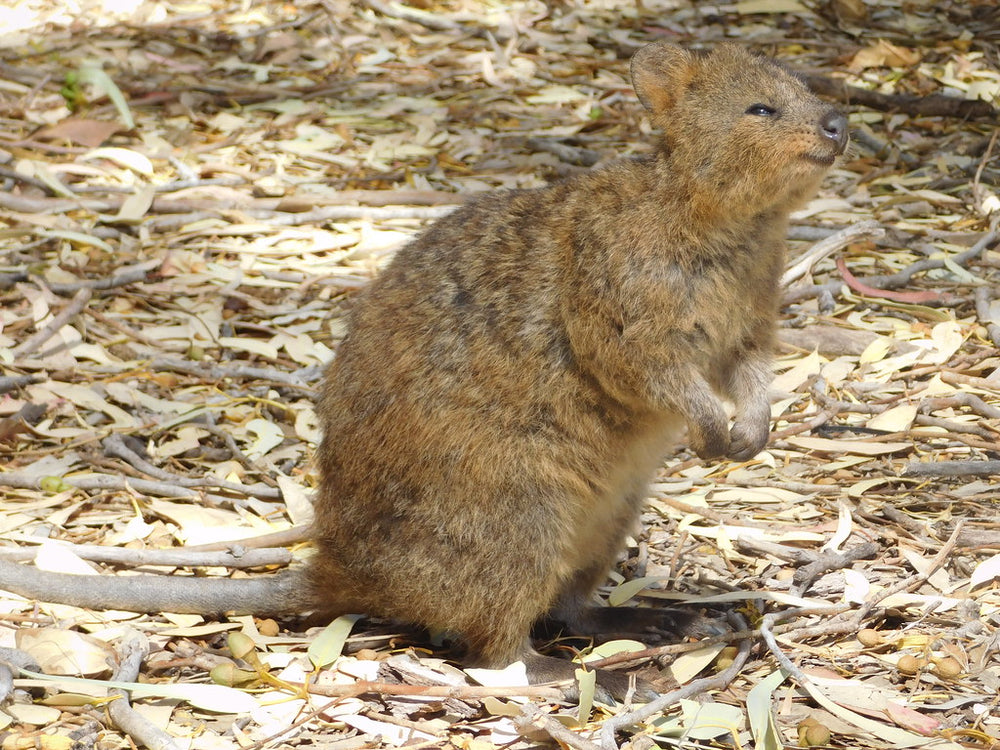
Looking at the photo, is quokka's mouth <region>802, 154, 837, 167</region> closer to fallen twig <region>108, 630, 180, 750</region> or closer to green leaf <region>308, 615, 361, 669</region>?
green leaf <region>308, 615, 361, 669</region>

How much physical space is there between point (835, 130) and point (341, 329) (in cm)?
251

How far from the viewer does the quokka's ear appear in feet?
13.1

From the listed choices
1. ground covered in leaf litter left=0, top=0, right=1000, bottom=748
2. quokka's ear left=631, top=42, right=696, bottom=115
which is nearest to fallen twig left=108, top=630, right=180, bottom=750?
ground covered in leaf litter left=0, top=0, right=1000, bottom=748

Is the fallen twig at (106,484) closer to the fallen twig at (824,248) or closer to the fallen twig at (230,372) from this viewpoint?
the fallen twig at (230,372)

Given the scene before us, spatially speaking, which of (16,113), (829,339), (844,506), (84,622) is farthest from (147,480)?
(16,113)

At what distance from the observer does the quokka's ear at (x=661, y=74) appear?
13.1 ft

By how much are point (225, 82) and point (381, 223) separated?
86.4 inches

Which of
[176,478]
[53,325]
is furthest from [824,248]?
[53,325]

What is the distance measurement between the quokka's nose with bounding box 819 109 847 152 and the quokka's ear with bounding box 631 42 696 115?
1.64ft

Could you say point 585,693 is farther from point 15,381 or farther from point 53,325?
point 53,325

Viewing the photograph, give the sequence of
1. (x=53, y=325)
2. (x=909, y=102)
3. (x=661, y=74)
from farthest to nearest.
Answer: (x=909, y=102) < (x=53, y=325) < (x=661, y=74)

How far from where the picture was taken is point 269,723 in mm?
3529

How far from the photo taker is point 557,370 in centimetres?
393

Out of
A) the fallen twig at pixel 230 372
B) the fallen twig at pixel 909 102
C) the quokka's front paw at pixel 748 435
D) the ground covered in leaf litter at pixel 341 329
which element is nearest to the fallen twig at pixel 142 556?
the ground covered in leaf litter at pixel 341 329
